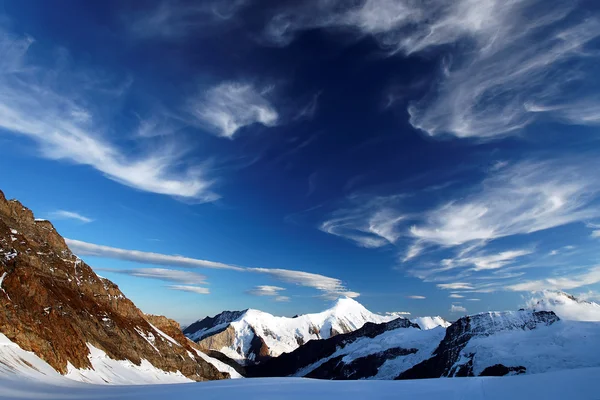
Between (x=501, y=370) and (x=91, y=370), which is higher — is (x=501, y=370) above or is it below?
above

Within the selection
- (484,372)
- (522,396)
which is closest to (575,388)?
(522,396)

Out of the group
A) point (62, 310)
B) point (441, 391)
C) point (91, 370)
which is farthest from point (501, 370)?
point (441, 391)

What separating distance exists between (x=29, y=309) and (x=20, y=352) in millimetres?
22992

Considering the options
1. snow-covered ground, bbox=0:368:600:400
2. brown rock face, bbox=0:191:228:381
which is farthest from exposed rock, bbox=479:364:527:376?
snow-covered ground, bbox=0:368:600:400

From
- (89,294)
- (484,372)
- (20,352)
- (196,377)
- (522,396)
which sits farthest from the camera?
(484,372)

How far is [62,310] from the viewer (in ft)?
277

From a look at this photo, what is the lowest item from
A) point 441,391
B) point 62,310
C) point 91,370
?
point 91,370

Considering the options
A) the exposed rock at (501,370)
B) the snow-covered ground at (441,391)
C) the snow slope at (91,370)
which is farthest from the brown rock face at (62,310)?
the exposed rock at (501,370)

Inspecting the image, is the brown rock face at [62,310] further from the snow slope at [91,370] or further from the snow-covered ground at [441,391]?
the snow-covered ground at [441,391]

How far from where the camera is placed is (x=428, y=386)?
17.1m

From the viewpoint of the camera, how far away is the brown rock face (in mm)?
58094

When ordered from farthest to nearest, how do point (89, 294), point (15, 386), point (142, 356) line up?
point (89, 294) → point (142, 356) → point (15, 386)

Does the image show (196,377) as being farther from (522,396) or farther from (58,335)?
(522,396)

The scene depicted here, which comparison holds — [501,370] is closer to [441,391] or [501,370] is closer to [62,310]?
[62,310]
